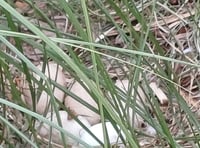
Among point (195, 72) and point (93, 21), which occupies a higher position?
point (93, 21)

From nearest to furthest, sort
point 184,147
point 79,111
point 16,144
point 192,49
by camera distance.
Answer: point 16,144 → point 184,147 → point 79,111 → point 192,49

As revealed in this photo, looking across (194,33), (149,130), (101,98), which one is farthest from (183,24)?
(101,98)

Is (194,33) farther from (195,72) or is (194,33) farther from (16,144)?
(16,144)

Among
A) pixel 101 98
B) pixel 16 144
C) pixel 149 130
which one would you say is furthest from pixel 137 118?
pixel 101 98

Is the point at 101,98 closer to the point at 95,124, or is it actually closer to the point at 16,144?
the point at 16,144

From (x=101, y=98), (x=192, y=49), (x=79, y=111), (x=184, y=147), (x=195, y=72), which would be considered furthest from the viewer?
(x=192, y=49)

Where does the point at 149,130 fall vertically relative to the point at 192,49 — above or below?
below

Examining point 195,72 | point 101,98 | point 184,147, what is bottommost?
point 184,147

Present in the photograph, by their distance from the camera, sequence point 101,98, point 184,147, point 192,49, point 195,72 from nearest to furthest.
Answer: point 101,98 < point 184,147 < point 195,72 < point 192,49

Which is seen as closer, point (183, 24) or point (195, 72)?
point (195, 72)
